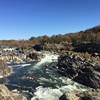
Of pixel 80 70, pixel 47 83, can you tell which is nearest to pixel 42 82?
pixel 47 83

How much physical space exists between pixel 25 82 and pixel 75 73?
16.0ft

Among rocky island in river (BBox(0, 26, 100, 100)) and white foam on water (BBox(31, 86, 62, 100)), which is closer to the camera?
rocky island in river (BBox(0, 26, 100, 100))

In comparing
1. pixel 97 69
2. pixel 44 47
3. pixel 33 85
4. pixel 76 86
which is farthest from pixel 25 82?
pixel 44 47

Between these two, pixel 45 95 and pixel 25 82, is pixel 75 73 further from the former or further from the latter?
pixel 45 95

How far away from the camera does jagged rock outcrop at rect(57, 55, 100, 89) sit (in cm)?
2653

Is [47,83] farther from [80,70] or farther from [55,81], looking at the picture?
[80,70]

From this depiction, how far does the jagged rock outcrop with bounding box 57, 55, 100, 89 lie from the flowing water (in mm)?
682

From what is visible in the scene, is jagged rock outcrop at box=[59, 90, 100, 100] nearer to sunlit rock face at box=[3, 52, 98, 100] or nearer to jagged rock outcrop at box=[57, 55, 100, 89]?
sunlit rock face at box=[3, 52, 98, 100]

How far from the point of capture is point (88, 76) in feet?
88.9

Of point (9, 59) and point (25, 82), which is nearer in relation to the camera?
point (25, 82)

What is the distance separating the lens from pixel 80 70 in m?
28.9

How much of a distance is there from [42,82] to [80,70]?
385cm

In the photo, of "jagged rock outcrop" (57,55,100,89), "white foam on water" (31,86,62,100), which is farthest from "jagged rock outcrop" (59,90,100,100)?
"jagged rock outcrop" (57,55,100,89)

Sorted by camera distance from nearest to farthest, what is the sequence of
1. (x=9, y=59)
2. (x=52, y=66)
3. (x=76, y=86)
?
(x=76, y=86), (x=52, y=66), (x=9, y=59)
